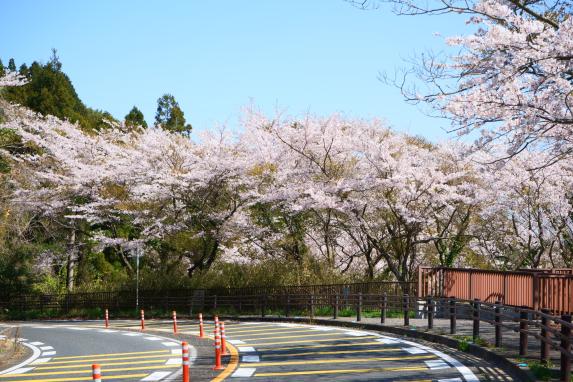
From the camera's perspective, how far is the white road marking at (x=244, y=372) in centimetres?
1289

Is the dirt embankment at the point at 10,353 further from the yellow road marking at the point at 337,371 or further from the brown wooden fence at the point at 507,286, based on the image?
the brown wooden fence at the point at 507,286

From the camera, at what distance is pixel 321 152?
3569cm

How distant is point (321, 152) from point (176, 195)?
8.07 metres

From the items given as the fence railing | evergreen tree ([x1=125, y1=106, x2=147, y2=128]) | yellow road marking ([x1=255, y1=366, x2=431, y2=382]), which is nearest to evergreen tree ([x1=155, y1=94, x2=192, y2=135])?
evergreen tree ([x1=125, y1=106, x2=147, y2=128])

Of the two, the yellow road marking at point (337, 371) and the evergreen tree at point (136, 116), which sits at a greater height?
the evergreen tree at point (136, 116)

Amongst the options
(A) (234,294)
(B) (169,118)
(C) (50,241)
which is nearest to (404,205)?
(A) (234,294)

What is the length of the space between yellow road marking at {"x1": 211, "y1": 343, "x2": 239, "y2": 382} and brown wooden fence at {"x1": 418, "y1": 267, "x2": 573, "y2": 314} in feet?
29.4

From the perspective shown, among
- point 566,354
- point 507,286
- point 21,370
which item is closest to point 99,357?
point 21,370

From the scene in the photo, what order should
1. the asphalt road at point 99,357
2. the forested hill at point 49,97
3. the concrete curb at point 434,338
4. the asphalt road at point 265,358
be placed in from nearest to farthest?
1. the concrete curb at point 434,338
2. the asphalt road at point 265,358
3. the asphalt road at point 99,357
4. the forested hill at point 49,97

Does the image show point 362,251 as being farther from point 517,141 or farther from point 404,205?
point 517,141

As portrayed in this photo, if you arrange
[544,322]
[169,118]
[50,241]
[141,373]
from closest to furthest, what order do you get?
[544,322] < [141,373] < [50,241] < [169,118]

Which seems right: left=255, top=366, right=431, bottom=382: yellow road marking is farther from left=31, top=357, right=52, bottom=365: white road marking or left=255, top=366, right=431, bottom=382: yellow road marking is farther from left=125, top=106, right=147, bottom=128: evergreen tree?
left=125, top=106, right=147, bottom=128: evergreen tree

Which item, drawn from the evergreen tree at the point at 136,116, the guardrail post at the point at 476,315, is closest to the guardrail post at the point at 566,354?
the guardrail post at the point at 476,315

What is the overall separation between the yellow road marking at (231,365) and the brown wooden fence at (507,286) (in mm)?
8964
